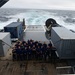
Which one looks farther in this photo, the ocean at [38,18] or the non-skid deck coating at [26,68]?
the ocean at [38,18]

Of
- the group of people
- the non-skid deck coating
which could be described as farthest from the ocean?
the non-skid deck coating

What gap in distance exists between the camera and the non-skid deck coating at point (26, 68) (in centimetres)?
1150

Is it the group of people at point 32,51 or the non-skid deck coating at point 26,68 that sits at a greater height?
the group of people at point 32,51

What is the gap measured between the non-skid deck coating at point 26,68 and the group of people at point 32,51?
637 millimetres

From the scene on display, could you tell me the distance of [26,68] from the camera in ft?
40.2

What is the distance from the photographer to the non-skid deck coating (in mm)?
11500

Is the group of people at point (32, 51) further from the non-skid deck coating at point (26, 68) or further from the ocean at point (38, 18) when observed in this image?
the ocean at point (38, 18)

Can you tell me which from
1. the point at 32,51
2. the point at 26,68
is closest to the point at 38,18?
the point at 32,51

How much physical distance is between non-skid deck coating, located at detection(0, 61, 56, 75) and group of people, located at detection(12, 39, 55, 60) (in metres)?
0.64

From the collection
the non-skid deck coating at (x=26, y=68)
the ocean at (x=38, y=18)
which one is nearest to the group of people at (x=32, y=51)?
the non-skid deck coating at (x=26, y=68)

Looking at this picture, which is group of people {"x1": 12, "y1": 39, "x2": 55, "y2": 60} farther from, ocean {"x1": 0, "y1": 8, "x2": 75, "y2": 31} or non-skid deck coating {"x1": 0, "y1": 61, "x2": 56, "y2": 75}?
ocean {"x1": 0, "y1": 8, "x2": 75, "y2": 31}

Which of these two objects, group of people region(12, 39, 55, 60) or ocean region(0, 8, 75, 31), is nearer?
group of people region(12, 39, 55, 60)

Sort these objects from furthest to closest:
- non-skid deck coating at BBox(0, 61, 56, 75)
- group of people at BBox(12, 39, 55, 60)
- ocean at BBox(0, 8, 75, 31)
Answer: ocean at BBox(0, 8, 75, 31), group of people at BBox(12, 39, 55, 60), non-skid deck coating at BBox(0, 61, 56, 75)

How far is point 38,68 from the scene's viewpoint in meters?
12.3
